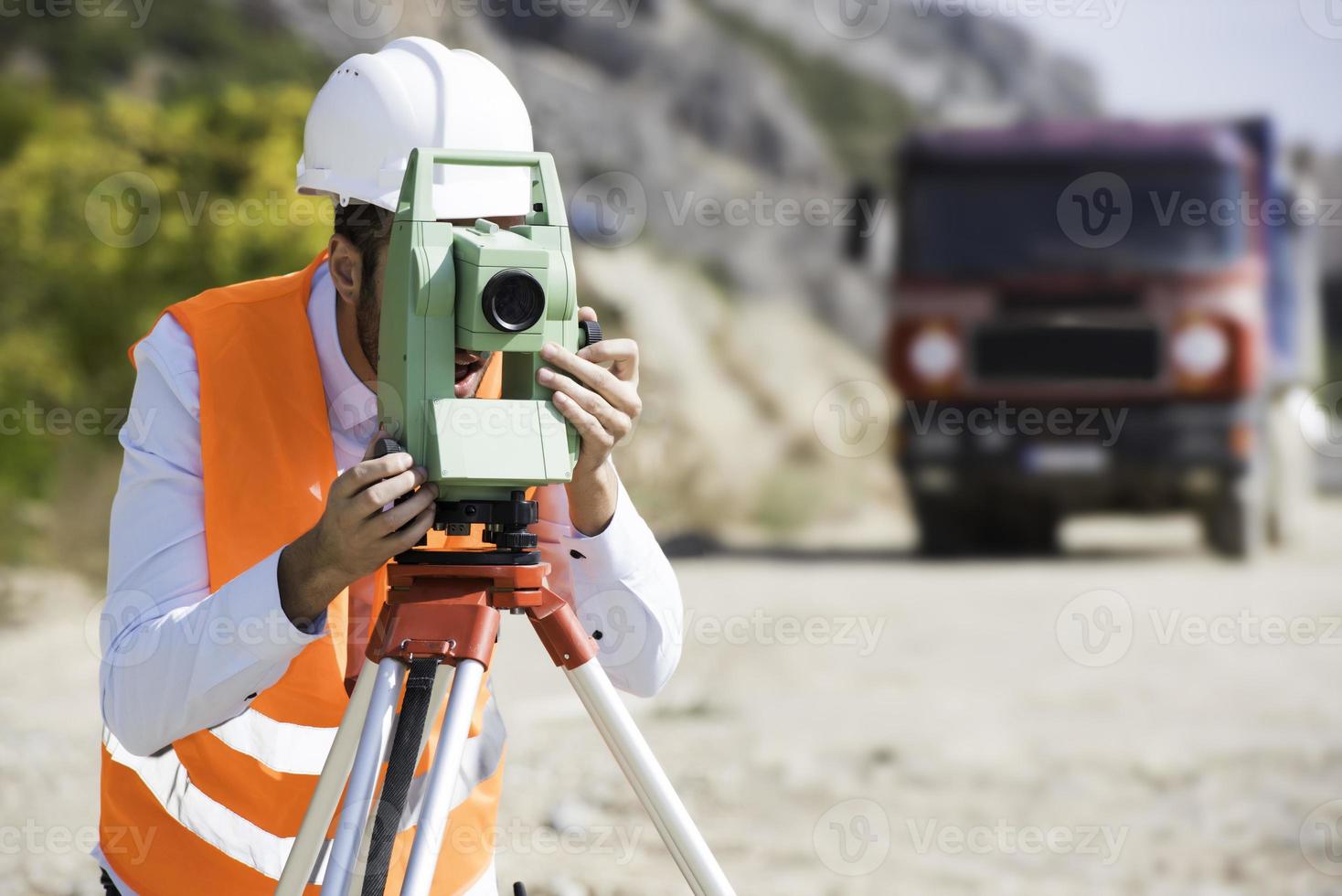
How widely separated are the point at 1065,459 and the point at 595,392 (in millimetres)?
8456

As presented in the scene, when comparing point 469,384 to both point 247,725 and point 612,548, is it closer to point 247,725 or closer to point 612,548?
point 612,548

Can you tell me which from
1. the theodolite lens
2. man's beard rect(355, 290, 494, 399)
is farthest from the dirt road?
the theodolite lens

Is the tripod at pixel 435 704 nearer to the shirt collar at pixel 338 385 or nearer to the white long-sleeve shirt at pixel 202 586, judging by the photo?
the white long-sleeve shirt at pixel 202 586

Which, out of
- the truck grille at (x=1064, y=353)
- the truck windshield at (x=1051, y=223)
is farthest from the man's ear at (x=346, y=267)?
the truck grille at (x=1064, y=353)

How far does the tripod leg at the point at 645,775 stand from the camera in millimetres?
1711

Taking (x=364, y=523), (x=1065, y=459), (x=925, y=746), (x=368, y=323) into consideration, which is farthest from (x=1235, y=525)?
(x=364, y=523)

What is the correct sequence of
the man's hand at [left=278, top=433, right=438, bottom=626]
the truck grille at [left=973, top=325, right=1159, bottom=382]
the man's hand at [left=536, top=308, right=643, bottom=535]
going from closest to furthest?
1. the man's hand at [left=278, top=433, right=438, bottom=626]
2. the man's hand at [left=536, top=308, right=643, bottom=535]
3. the truck grille at [left=973, top=325, right=1159, bottom=382]

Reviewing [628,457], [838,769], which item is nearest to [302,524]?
[838,769]

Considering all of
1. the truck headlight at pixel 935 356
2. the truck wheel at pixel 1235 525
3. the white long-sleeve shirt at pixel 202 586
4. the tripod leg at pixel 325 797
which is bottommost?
the truck wheel at pixel 1235 525

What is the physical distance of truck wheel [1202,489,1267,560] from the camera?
390 inches

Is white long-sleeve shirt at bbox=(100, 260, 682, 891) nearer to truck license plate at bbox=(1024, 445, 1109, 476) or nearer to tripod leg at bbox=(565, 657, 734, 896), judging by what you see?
tripod leg at bbox=(565, 657, 734, 896)

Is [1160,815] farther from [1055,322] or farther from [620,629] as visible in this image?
[1055,322]

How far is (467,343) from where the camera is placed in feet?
5.33

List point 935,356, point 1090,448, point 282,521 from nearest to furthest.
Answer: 1. point 282,521
2. point 1090,448
3. point 935,356
